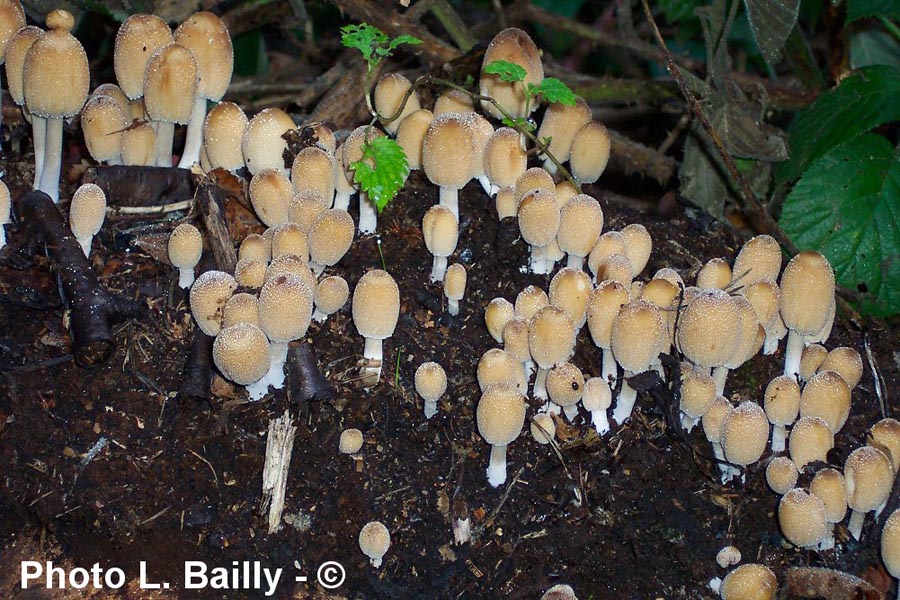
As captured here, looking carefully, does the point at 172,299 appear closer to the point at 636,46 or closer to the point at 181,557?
the point at 181,557

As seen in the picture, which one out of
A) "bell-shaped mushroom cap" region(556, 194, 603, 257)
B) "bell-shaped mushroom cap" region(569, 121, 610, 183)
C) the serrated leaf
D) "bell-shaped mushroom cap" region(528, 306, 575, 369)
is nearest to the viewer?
"bell-shaped mushroom cap" region(528, 306, 575, 369)

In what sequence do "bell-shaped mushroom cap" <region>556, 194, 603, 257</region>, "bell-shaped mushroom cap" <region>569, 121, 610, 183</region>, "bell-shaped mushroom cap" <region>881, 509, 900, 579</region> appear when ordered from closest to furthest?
"bell-shaped mushroom cap" <region>881, 509, 900, 579</region> → "bell-shaped mushroom cap" <region>556, 194, 603, 257</region> → "bell-shaped mushroom cap" <region>569, 121, 610, 183</region>

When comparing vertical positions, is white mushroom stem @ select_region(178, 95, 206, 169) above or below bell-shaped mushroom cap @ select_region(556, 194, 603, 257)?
below

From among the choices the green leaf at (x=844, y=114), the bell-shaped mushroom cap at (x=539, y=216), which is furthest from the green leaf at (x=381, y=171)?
the green leaf at (x=844, y=114)

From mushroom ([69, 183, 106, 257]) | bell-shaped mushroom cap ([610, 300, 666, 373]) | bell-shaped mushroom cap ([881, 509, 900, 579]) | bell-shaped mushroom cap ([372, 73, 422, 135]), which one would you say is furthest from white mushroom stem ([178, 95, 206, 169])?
bell-shaped mushroom cap ([881, 509, 900, 579])

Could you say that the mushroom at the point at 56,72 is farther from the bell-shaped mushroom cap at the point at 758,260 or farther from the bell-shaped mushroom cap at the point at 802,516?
the bell-shaped mushroom cap at the point at 802,516

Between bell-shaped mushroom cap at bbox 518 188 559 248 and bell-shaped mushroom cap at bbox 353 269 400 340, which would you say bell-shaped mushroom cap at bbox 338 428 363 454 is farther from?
bell-shaped mushroom cap at bbox 518 188 559 248
